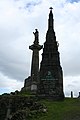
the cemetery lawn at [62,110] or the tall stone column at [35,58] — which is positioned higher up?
the tall stone column at [35,58]

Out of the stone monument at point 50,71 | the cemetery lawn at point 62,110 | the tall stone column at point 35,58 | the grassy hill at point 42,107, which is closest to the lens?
the cemetery lawn at point 62,110

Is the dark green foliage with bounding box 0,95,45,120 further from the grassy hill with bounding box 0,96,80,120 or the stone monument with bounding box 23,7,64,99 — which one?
the stone monument with bounding box 23,7,64,99

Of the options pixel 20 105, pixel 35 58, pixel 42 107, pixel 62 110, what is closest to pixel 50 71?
pixel 20 105

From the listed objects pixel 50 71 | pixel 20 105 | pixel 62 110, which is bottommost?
pixel 62 110

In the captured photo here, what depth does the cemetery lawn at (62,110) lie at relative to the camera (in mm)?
28477

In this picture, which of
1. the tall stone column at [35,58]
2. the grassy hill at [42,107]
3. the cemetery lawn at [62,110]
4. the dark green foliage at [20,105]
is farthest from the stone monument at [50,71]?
the tall stone column at [35,58]

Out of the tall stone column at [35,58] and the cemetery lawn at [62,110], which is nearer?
the cemetery lawn at [62,110]

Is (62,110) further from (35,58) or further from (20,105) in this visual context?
(35,58)

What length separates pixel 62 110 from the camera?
103 feet

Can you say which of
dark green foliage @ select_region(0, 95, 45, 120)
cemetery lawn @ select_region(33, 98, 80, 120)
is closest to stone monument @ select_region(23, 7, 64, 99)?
cemetery lawn @ select_region(33, 98, 80, 120)

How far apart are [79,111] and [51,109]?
11.5 feet

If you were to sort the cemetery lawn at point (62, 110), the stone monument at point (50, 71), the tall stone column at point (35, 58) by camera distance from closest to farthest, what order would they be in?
the cemetery lawn at point (62, 110) → the stone monument at point (50, 71) → the tall stone column at point (35, 58)

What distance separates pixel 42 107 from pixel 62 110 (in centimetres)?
243

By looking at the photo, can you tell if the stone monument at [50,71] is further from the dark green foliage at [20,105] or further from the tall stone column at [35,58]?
the tall stone column at [35,58]
